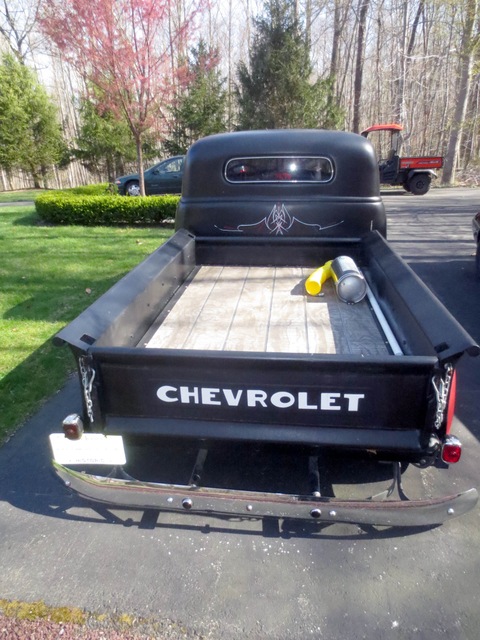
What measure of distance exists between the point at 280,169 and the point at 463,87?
19.1m

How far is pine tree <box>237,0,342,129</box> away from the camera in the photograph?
20.1 m

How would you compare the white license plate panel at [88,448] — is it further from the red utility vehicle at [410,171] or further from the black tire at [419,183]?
the black tire at [419,183]

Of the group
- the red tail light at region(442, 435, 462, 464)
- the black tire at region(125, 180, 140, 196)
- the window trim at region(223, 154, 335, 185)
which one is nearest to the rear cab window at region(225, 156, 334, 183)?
the window trim at region(223, 154, 335, 185)

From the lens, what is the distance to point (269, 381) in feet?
6.67

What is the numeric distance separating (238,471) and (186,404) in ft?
3.15

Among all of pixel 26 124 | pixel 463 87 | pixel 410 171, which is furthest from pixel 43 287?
pixel 463 87

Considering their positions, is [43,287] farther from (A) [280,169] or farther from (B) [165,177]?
(B) [165,177]

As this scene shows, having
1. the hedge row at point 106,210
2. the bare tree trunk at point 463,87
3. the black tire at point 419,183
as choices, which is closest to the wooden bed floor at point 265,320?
the hedge row at point 106,210

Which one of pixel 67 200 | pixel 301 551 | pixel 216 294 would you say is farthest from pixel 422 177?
pixel 301 551

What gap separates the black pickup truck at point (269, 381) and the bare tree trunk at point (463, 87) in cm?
1758

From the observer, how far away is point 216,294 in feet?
11.5

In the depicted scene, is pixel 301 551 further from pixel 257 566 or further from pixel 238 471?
pixel 238 471

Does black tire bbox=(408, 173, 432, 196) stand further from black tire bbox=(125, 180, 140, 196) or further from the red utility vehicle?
black tire bbox=(125, 180, 140, 196)

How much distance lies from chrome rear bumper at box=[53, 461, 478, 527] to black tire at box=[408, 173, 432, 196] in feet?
54.7
